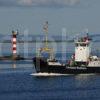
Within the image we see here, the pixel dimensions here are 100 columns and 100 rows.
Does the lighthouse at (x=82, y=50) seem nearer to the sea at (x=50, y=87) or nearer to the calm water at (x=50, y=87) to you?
the sea at (x=50, y=87)

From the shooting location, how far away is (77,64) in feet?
341

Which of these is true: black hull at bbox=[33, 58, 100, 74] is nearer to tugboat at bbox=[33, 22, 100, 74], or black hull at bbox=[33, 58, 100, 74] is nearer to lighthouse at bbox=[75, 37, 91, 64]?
tugboat at bbox=[33, 22, 100, 74]

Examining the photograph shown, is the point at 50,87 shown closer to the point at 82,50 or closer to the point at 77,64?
the point at 77,64

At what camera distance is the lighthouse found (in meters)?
105

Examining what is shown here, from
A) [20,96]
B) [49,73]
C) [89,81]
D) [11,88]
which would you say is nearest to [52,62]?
[49,73]

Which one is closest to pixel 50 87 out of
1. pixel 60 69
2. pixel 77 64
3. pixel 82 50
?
pixel 60 69

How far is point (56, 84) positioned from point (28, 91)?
11145mm

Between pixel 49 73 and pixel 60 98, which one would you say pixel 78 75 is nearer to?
pixel 49 73

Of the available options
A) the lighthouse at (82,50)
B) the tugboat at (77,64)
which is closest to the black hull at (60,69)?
the tugboat at (77,64)

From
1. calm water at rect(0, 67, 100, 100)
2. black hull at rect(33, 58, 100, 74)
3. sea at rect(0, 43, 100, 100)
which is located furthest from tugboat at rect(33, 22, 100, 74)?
calm water at rect(0, 67, 100, 100)

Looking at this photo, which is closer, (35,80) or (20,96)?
(20,96)

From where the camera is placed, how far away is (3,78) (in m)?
A: 101

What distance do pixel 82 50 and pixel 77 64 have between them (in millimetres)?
2656

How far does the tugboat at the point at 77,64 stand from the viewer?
3989 inches
